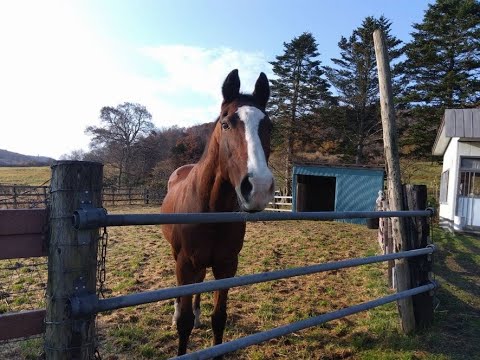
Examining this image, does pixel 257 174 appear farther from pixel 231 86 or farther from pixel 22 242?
pixel 22 242

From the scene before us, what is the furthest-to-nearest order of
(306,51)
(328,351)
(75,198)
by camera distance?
1. (306,51)
2. (328,351)
3. (75,198)

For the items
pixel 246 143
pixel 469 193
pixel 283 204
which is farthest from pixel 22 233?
pixel 283 204

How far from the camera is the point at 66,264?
1.54m

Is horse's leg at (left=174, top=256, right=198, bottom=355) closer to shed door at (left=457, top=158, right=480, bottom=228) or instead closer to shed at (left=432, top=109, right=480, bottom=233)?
shed at (left=432, top=109, right=480, bottom=233)

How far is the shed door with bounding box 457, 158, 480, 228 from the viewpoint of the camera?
13.0 metres

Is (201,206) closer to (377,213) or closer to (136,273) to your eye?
(377,213)

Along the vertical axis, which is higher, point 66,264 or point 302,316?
point 66,264

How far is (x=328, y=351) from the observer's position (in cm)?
364

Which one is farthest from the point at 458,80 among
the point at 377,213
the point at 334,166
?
the point at 377,213

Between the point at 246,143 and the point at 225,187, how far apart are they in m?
0.75

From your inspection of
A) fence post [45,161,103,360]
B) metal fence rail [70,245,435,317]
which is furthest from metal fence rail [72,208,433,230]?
metal fence rail [70,245,435,317]

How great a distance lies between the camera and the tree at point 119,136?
3781 cm

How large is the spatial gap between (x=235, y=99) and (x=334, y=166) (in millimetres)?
17219

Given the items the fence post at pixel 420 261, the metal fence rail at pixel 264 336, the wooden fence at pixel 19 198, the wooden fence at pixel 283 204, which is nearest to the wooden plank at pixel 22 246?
the metal fence rail at pixel 264 336
